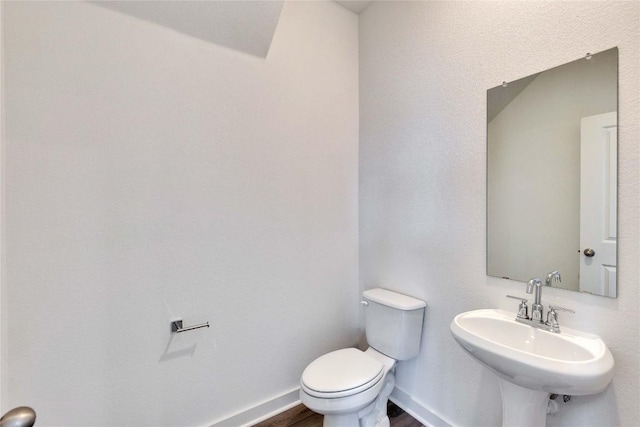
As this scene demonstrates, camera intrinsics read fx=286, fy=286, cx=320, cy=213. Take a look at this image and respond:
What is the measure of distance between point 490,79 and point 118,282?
6.70 ft

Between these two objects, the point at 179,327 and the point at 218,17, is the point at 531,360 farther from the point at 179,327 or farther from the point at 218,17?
the point at 218,17

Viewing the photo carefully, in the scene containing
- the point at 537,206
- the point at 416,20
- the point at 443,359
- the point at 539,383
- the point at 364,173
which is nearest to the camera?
the point at 539,383

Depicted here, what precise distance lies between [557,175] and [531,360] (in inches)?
30.4

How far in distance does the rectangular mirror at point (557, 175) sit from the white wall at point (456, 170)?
0.12 ft

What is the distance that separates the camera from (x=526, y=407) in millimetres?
1112

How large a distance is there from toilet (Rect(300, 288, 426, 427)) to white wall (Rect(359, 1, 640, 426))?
0.13m

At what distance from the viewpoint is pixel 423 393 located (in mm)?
1755

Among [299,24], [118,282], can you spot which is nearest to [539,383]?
[118,282]

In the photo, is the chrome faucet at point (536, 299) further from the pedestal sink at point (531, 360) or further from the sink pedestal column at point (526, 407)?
the sink pedestal column at point (526, 407)

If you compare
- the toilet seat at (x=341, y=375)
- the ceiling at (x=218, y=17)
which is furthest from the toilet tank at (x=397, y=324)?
the ceiling at (x=218, y=17)

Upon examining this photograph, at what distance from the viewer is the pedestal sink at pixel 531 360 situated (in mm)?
897

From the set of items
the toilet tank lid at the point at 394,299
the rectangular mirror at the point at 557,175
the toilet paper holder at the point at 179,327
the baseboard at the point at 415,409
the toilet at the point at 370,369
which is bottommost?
the baseboard at the point at 415,409

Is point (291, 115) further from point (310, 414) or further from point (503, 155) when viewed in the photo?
point (310, 414)

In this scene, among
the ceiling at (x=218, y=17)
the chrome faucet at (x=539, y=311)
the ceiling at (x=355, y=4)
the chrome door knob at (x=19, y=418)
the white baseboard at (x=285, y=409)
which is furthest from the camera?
the ceiling at (x=355, y=4)
